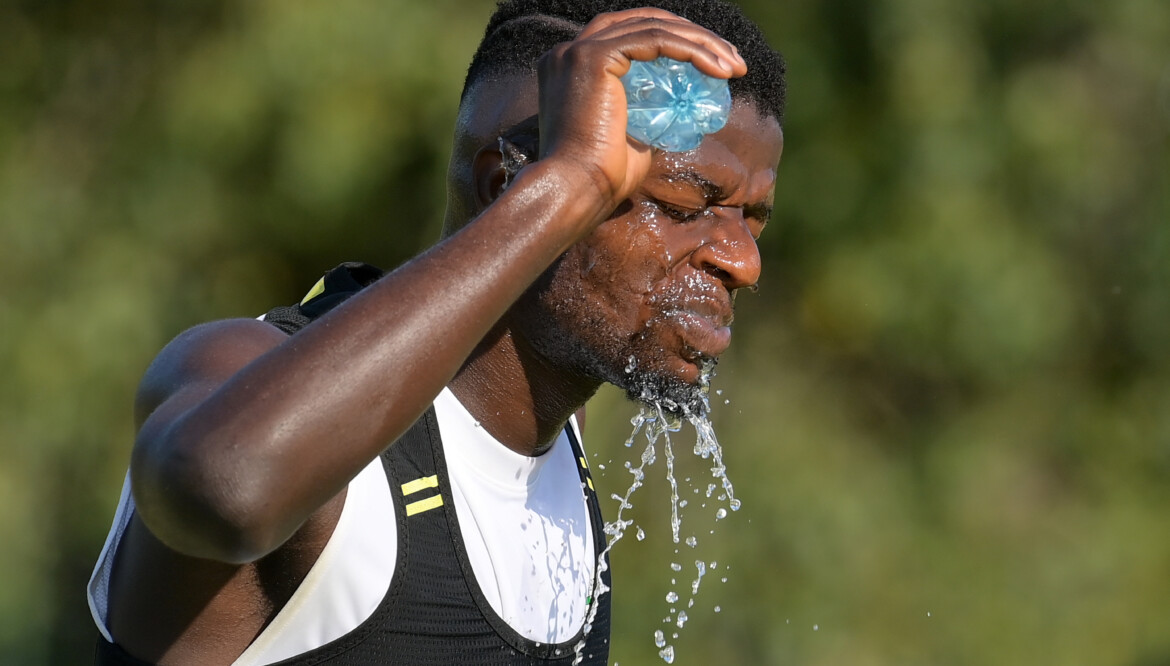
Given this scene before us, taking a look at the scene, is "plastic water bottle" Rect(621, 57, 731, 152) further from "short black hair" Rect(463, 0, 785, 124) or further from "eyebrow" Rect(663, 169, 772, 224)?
"short black hair" Rect(463, 0, 785, 124)

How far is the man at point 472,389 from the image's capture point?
1.34 metres

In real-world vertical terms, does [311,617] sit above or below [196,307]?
above

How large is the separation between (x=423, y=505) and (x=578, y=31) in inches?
34.7

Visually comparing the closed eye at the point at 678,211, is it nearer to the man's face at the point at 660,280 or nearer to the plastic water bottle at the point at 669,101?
the man's face at the point at 660,280

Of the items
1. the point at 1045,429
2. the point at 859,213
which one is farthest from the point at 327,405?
the point at 1045,429

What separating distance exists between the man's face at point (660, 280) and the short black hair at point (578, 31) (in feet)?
0.65

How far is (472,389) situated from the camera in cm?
209

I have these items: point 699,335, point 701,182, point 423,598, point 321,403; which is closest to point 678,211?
point 701,182

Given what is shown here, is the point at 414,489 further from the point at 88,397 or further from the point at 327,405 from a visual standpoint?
the point at 88,397

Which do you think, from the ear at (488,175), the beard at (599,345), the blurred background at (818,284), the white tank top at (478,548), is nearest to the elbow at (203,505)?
the white tank top at (478,548)

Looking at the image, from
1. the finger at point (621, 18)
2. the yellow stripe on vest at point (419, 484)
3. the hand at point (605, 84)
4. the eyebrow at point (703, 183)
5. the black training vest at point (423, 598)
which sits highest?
the finger at point (621, 18)

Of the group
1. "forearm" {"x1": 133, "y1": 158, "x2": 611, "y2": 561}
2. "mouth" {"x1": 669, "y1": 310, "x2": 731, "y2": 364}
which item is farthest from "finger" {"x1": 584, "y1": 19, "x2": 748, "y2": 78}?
"mouth" {"x1": 669, "y1": 310, "x2": 731, "y2": 364}

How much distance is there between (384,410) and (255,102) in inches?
129

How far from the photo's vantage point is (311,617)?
5.72 ft
